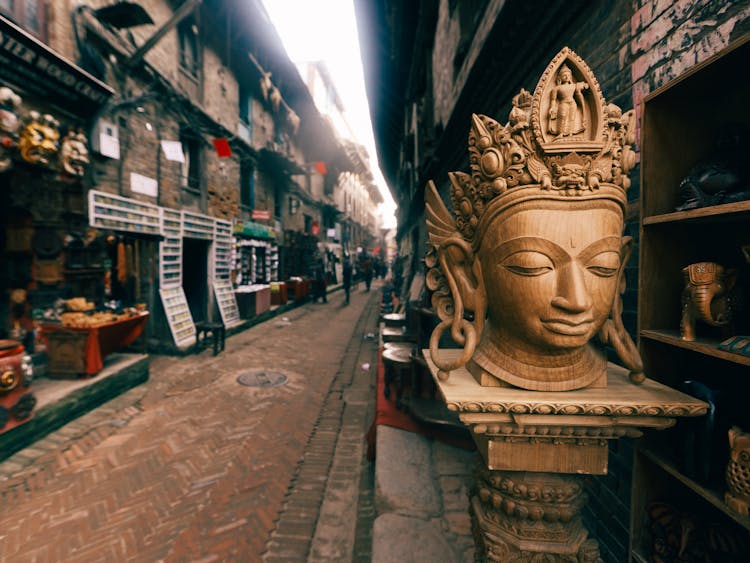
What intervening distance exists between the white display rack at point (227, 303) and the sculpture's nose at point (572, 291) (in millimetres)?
10543

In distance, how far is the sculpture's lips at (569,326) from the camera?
1.36 metres

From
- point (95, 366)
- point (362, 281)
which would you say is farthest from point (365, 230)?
point (95, 366)

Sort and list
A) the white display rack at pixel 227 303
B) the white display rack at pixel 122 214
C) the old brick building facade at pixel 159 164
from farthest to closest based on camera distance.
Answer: the white display rack at pixel 227 303 → the white display rack at pixel 122 214 → the old brick building facade at pixel 159 164

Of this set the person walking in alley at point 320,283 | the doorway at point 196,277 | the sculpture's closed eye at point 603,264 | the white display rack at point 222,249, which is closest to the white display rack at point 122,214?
the doorway at point 196,277

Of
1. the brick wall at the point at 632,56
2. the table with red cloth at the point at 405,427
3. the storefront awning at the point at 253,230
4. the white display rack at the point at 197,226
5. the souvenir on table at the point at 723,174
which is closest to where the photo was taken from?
the souvenir on table at the point at 723,174

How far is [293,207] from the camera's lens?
1884cm

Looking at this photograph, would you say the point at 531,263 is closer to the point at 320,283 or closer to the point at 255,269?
the point at 255,269

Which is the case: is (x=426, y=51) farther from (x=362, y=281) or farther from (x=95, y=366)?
(x=362, y=281)

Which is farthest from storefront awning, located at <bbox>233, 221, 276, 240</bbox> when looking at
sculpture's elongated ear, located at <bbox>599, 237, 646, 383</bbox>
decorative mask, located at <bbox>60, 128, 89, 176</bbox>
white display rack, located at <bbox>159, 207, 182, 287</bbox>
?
sculpture's elongated ear, located at <bbox>599, 237, 646, 383</bbox>

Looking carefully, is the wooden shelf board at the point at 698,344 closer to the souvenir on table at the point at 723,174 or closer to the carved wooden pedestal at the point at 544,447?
the carved wooden pedestal at the point at 544,447

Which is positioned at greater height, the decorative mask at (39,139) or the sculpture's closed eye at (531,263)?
the decorative mask at (39,139)

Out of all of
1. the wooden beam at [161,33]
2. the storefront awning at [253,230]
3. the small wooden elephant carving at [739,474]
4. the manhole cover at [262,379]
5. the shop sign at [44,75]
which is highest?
the wooden beam at [161,33]

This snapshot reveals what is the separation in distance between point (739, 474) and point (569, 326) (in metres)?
0.83

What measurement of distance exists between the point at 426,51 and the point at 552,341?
1010 centimetres
